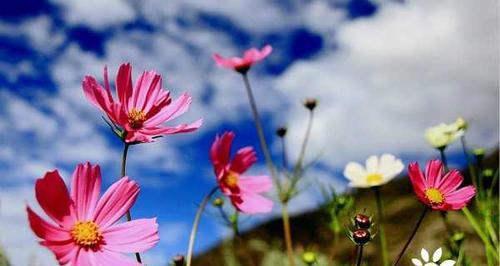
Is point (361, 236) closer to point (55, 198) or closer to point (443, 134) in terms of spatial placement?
point (55, 198)

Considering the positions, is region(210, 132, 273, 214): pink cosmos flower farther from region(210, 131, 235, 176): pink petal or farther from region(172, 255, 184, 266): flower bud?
region(172, 255, 184, 266): flower bud

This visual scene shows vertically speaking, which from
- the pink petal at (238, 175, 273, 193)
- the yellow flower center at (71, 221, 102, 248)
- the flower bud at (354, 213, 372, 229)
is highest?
the pink petal at (238, 175, 273, 193)

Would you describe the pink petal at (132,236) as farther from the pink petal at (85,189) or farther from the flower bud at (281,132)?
the flower bud at (281,132)

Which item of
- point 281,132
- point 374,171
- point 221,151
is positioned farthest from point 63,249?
point 281,132

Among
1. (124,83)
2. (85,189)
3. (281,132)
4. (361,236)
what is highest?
(281,132)

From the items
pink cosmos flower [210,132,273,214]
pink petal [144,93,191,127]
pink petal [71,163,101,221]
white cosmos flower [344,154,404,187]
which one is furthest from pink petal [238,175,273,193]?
white cosmos flower [344,154,404,187]

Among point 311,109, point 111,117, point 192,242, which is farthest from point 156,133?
point 311,109

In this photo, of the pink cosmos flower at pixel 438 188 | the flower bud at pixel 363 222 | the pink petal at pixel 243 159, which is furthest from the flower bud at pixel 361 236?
the pink petal at pixel 243 159
